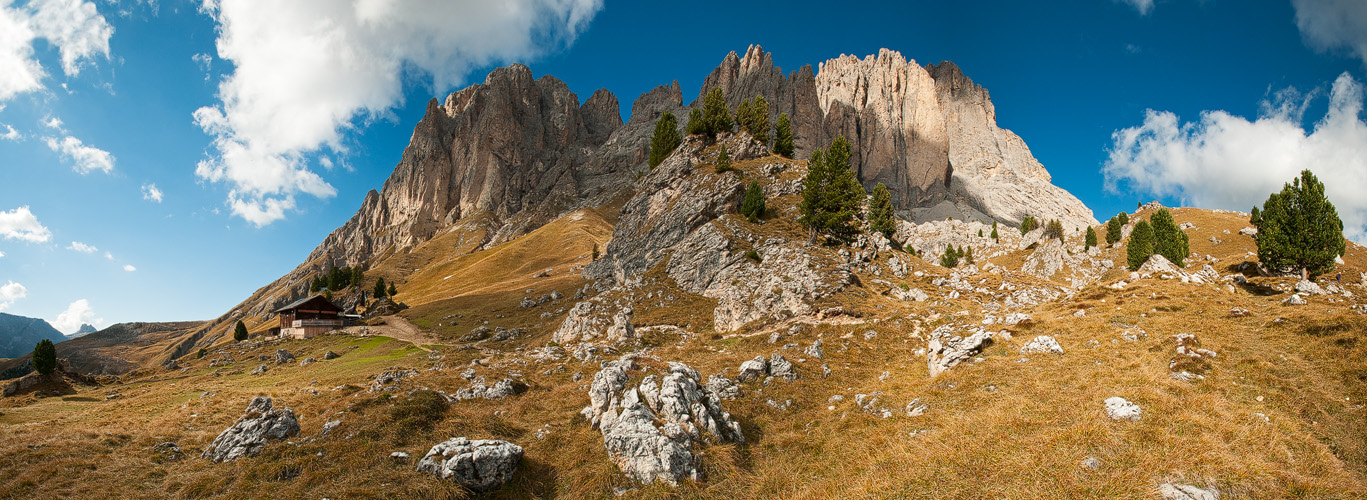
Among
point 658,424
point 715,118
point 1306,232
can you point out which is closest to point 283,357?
point 658,424

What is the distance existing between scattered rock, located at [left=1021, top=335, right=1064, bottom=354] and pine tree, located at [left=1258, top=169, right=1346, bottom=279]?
41.9 meters

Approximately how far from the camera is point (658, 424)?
46.0 feet

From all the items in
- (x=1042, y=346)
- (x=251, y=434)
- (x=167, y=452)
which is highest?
(x=251, y=434)

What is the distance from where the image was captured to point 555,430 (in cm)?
1608

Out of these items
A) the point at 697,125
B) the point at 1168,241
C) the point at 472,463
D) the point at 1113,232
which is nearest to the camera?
the point at 472,463

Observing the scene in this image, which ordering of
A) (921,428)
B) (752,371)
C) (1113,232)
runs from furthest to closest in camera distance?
1. (1113,232)
2. (752,371)
3. (921,428)

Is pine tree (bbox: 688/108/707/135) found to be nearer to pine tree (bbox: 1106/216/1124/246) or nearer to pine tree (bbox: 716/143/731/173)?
pine tree (bbox: 716/143/731/173)

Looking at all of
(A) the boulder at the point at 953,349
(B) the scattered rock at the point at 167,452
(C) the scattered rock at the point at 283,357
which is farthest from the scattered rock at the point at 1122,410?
(C) the scattered rock at the point at 283,357

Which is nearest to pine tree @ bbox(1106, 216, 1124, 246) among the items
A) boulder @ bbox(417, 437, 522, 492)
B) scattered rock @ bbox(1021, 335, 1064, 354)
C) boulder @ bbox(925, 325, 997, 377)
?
boulder @ bbox(925, 325, 997, 377)

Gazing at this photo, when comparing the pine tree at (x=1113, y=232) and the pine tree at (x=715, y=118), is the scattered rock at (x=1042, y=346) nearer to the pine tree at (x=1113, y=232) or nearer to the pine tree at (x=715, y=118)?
the pine tree at (x=715, y=118)

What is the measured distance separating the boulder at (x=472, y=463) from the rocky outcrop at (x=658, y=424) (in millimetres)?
3036

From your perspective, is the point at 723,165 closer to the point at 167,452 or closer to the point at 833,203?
the point at 833,203

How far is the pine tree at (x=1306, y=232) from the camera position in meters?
36.2

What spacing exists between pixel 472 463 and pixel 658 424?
5.44 metres
